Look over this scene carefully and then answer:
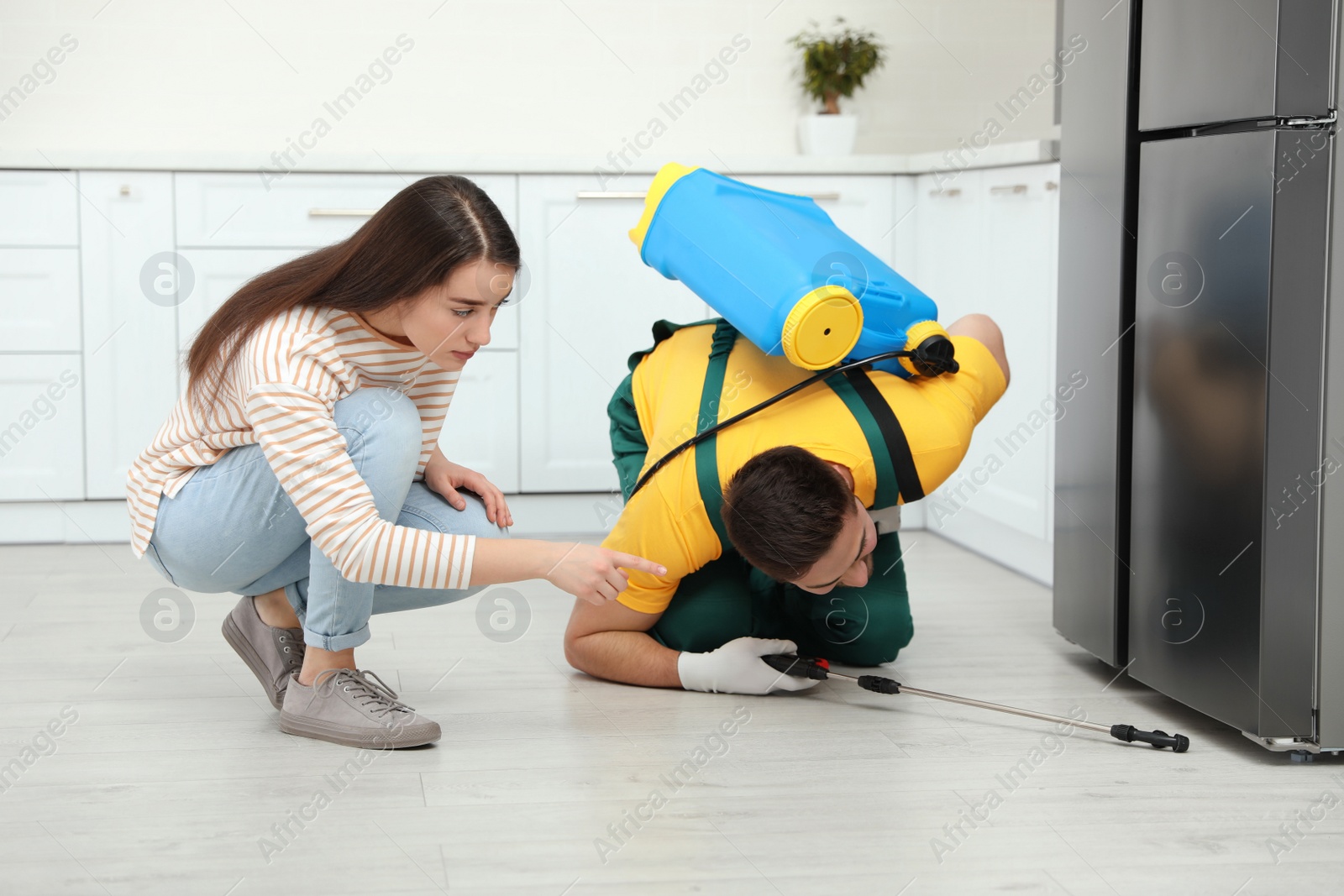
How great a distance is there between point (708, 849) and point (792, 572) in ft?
1.13

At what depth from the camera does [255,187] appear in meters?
2.53

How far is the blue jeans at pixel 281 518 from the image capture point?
136 cm

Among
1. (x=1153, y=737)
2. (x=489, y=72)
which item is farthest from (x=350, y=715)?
(x=489, y=72)

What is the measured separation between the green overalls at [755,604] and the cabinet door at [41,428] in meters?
1.32

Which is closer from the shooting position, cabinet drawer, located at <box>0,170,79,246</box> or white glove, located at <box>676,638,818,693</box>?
white glove, located at <box>676,638,818,693</box>

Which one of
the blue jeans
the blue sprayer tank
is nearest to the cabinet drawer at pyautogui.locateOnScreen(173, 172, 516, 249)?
the blue sprayer tank

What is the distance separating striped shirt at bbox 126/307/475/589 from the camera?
1.22 metres

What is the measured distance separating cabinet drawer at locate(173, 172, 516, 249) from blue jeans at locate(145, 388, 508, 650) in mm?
1228

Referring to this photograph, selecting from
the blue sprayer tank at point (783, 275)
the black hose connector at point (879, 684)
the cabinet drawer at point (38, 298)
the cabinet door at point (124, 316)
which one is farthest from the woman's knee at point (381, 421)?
the cabinet drawer at point (38, 298)

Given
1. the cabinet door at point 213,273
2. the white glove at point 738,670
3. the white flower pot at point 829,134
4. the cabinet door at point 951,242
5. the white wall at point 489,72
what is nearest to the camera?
the white glove at point 738,670

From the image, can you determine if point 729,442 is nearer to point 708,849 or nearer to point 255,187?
point 708,849

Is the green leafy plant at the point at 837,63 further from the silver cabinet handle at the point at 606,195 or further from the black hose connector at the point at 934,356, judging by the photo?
the black hose connector at the point at 934,356

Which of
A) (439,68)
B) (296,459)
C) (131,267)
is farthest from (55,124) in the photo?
(296,459)

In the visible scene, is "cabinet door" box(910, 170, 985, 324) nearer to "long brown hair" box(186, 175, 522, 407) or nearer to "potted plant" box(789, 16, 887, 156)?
"potted plant" box(789, 16, 887, 156)
